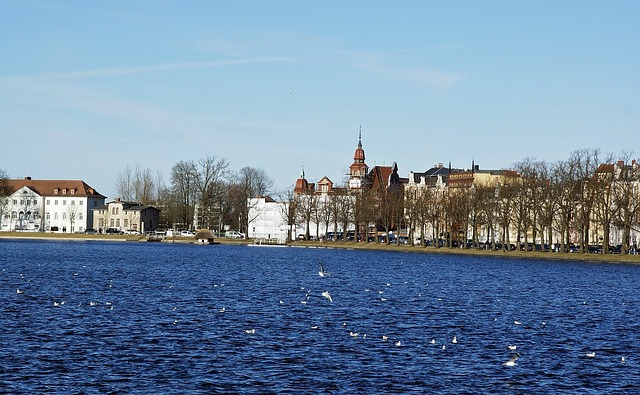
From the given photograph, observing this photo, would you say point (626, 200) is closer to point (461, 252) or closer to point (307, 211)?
point (461, 252)

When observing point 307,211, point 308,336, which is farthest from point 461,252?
point 308,336

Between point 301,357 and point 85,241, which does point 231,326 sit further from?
point 85,241

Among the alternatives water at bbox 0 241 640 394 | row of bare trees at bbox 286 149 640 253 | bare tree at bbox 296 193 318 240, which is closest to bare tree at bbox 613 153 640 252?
row of bare trees at bbox 286 149 640 253

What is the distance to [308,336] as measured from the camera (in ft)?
137

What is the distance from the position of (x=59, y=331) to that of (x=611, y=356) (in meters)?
23.3

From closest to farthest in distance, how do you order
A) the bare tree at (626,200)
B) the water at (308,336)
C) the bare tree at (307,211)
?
the water at (308,336), the bare tree at (626,200), the bare tree at (307,211)

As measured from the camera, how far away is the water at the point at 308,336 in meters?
31.6

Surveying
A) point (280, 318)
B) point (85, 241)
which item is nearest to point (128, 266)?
point (280, 318)

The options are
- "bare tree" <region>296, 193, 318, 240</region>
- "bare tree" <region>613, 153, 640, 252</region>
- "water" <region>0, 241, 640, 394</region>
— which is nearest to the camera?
"water" <region>0, 241, 640, 394</region>

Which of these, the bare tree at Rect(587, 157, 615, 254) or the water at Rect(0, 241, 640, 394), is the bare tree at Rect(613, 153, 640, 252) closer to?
the bare tree at Rect(587, 157, 615, 254)

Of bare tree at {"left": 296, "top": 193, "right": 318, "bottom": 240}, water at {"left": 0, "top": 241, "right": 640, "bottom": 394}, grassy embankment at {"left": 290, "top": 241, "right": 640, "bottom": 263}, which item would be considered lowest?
water at {"left": 0, "top": 241, "right": 640, "bottom": 394}

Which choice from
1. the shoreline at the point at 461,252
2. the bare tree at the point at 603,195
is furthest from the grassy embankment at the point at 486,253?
the bare tree at the point at 603,195

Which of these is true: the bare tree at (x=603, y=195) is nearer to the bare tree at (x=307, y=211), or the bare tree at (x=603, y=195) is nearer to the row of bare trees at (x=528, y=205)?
the row of bare trees at (x=528, y=205)

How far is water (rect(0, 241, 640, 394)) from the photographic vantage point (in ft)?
104
